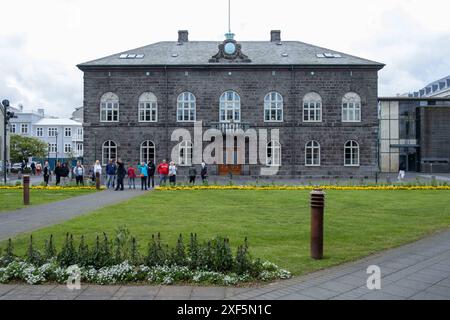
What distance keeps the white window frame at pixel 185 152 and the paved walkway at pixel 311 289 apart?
33.8 m

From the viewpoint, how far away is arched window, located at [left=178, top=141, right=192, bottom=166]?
4053 centimetres

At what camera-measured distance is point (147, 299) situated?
5.77 metres

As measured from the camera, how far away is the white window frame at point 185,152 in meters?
40.5

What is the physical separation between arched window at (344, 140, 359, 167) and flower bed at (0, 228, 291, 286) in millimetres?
34643

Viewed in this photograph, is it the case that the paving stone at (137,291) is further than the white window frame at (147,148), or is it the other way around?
the white window frame at (147,148)

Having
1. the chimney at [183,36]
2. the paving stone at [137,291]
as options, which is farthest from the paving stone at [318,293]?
the chimney at [183,36]

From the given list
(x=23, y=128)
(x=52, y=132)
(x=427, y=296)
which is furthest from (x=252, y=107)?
(x=23, y=128)

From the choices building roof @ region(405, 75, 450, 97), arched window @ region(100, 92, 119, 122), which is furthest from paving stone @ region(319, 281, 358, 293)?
building roof @ region(405, 75, 450, 97)

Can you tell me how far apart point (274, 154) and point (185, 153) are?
7756 mm

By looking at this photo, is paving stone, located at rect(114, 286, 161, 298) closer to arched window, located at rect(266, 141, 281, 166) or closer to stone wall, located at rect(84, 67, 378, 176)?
stone wall, located at rect(84, 67, 378, 176)

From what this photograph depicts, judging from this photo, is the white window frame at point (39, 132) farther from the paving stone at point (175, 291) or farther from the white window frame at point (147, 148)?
the paving stone at point (175, 291)

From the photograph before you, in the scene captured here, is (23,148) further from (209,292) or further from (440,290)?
(440,290)

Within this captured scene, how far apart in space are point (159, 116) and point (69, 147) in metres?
64.8
